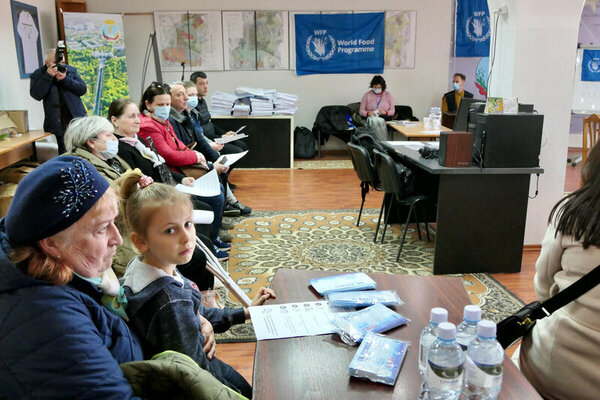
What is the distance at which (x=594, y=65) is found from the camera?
8297 mm

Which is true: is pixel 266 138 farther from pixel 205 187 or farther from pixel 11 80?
pixel 205 187

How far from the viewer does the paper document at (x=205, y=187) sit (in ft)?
11.3

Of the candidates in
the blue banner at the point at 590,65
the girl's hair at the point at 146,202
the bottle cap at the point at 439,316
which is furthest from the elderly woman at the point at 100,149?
the blue banner at the point at 590,65

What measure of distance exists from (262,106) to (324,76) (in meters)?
1.80

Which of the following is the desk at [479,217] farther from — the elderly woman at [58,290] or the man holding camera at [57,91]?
the man holding camera at [57,91]

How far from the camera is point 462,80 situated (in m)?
8.38

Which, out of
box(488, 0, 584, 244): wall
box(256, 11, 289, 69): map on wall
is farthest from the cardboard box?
box(488, 0, 584, 244): wall

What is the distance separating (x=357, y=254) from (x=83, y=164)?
315 centimetres

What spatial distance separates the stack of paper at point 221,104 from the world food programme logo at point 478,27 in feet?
13.9

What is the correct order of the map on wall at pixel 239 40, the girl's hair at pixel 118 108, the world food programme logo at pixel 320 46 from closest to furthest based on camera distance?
1. the girl's hair at pixel 118 108
2. the map on wall at pixel 239 40
3. the world food programme logo at pixel 320 46

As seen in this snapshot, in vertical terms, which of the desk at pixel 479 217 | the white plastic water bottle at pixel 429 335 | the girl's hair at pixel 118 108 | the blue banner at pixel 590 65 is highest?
the blue banner at pixel 590 65

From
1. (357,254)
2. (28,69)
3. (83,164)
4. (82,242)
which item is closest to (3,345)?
(82,242)

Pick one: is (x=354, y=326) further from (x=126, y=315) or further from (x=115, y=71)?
(x=115, y=71)

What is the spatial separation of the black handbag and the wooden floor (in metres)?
2.10
